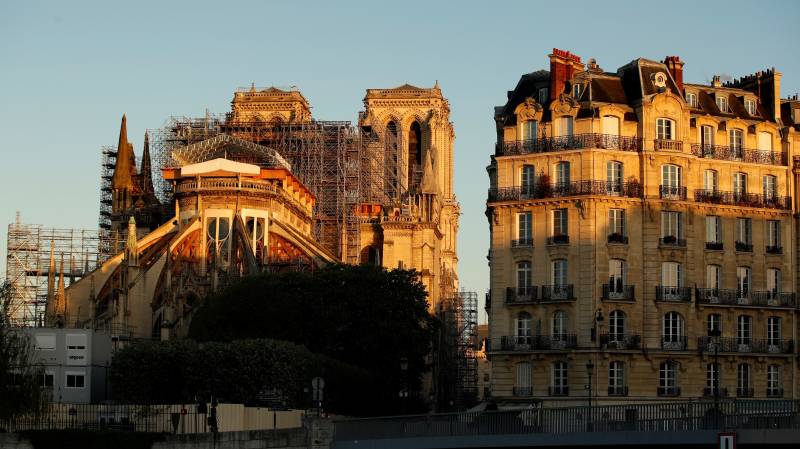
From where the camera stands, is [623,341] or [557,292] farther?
[557,292]

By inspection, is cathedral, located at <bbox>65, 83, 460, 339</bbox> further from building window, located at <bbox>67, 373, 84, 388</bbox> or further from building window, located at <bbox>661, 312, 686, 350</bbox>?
building window, located at <bbox>661, 312, 686, 350</bbox>

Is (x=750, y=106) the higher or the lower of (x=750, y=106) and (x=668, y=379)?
the higher

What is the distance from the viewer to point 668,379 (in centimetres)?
5912

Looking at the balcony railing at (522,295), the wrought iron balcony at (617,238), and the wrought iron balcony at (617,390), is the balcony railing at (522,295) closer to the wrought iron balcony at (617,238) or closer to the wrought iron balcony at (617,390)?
the wrought iron balcony at (617,238)

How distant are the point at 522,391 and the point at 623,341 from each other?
13.7 feet

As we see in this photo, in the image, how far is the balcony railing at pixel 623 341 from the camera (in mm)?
58219

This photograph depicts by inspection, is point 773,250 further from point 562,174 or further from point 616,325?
point 562,174

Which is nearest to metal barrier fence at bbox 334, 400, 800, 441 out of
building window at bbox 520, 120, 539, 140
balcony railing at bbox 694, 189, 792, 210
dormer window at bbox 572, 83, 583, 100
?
balcony railing at bbox 694, 189, 792, 210

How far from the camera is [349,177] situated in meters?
118

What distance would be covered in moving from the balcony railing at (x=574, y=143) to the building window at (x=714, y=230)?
157 inches

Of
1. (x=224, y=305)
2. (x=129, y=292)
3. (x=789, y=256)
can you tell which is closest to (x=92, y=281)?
(x=129, y=292)

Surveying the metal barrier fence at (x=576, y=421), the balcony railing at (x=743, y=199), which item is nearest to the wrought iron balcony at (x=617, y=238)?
the balcony railing at (x=743, y=199)

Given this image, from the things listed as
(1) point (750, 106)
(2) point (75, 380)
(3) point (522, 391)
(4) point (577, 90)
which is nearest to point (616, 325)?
(3) point (522, 391)

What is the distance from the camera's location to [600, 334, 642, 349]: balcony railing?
58219 mm
